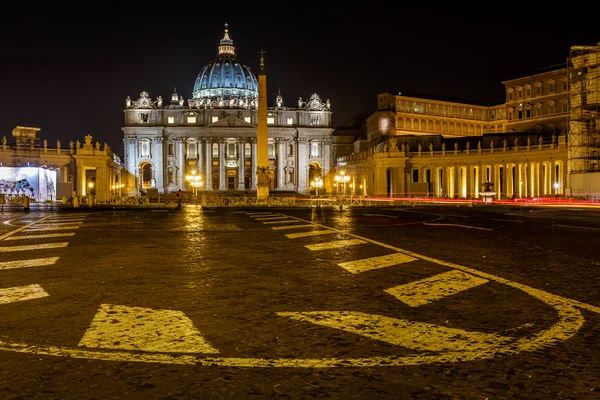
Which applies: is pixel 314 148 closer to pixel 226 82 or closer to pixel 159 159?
pixel 159 159

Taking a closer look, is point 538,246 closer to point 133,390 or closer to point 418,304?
point 418,304

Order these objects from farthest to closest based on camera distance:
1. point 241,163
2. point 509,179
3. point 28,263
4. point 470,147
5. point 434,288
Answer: point 241,163 → point 470,147 → point 509,179 → point 28,263 → point 434,288

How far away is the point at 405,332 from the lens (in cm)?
595

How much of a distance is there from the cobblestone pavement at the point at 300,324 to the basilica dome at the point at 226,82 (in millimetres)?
131182

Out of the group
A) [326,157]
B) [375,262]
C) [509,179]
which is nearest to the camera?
[375,262]

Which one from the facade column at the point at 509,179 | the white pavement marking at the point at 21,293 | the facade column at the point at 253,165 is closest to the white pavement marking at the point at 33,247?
the white pavement marking at the point at 21,293

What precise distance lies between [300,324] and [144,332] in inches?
67.4

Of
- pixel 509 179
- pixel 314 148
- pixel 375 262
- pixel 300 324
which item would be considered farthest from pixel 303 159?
pixel 300 324

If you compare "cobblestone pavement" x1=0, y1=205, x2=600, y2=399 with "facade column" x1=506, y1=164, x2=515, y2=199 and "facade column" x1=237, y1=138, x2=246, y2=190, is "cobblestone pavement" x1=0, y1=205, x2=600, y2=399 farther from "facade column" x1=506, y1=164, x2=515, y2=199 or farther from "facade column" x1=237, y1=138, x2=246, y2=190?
"facade column" x1=237, y1=138, x2=246, y2=190

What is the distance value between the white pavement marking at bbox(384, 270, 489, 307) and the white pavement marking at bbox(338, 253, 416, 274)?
1386 mm

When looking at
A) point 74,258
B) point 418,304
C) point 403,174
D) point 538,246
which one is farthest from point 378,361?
point 403,174

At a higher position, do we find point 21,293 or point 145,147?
point 145,147

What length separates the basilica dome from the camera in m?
146

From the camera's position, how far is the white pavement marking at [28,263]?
35.1 ft
